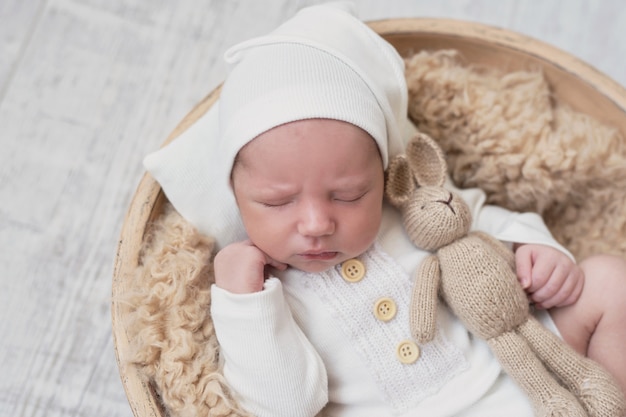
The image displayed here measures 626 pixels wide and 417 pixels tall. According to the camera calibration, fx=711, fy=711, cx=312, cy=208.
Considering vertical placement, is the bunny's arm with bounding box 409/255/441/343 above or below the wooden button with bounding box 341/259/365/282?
above

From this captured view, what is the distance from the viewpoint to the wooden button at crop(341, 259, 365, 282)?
110cm

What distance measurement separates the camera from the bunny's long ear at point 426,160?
1.15 m

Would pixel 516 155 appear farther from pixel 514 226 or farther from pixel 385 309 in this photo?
pixel 385 309

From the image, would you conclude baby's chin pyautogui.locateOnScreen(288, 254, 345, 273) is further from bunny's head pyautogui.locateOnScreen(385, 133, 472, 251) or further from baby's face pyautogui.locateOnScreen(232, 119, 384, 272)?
bunny's head pyautogui.locateOnScreen(385, 133, 472, 251)

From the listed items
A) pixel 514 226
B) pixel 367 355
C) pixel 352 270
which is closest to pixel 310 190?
pixel 352 270

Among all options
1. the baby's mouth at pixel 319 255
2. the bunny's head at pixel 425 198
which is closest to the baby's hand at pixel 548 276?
the bunny's head at pixel 425 198

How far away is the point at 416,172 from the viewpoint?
1.16 metres

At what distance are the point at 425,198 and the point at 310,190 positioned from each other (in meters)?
0.23

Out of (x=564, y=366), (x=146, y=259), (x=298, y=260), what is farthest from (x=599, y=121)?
(x=146, y=259)

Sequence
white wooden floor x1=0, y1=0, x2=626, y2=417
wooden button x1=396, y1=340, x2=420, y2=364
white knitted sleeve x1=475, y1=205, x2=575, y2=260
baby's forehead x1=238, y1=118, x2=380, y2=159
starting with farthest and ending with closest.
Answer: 1. white wooden floor x1=0, y1=0, x2=626, y2=417
2. white knitted sleeve x1=475, y1=205, x2=575, y2=260
3. wooden button x1=396, y1=340, x2=420, y2=364
4. baby's forehead x1=238, y1=118, x2=380, y2=159

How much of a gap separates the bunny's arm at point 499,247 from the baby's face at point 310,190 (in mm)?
216

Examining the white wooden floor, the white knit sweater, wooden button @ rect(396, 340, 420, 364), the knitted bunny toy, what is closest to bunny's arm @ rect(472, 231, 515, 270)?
the knitted bunny toy

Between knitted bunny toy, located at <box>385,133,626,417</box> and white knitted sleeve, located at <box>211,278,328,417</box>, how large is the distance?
0.58 feet

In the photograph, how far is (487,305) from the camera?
3.49 ft
